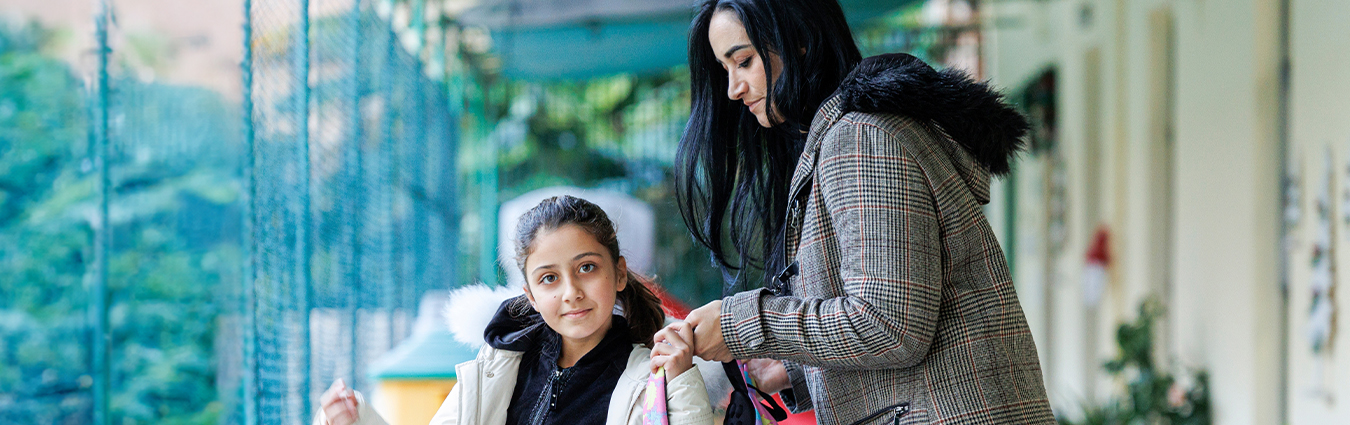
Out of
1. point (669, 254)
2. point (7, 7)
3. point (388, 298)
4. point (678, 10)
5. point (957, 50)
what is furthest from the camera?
point (669, 254)

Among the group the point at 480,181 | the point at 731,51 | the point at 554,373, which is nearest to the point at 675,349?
the point at 554,373

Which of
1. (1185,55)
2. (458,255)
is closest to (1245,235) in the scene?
(1185,55)

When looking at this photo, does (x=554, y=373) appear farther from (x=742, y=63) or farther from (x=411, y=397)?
(x=411, y=397)

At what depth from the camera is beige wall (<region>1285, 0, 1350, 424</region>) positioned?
3.27 m

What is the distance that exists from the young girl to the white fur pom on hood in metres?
0.08

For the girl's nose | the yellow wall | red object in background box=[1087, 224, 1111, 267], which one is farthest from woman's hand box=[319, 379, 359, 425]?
red object in background box=[1087, 224, 1111, 267]

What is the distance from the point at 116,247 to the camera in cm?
827

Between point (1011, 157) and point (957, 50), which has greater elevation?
point (957, 50)

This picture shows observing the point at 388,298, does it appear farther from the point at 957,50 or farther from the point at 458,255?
the point at 957,50

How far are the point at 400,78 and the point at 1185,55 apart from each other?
381 centimetres

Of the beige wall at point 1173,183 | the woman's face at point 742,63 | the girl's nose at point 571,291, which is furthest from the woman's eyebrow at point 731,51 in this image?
the beige wall at point 1173,183

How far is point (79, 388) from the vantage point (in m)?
6.88

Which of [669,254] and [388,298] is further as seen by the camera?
[669,254]

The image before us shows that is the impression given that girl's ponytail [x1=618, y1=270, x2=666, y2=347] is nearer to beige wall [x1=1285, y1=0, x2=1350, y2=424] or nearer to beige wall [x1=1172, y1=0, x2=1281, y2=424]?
beige wall [x1=1285, y1=0, x2=1350, y2=424]
